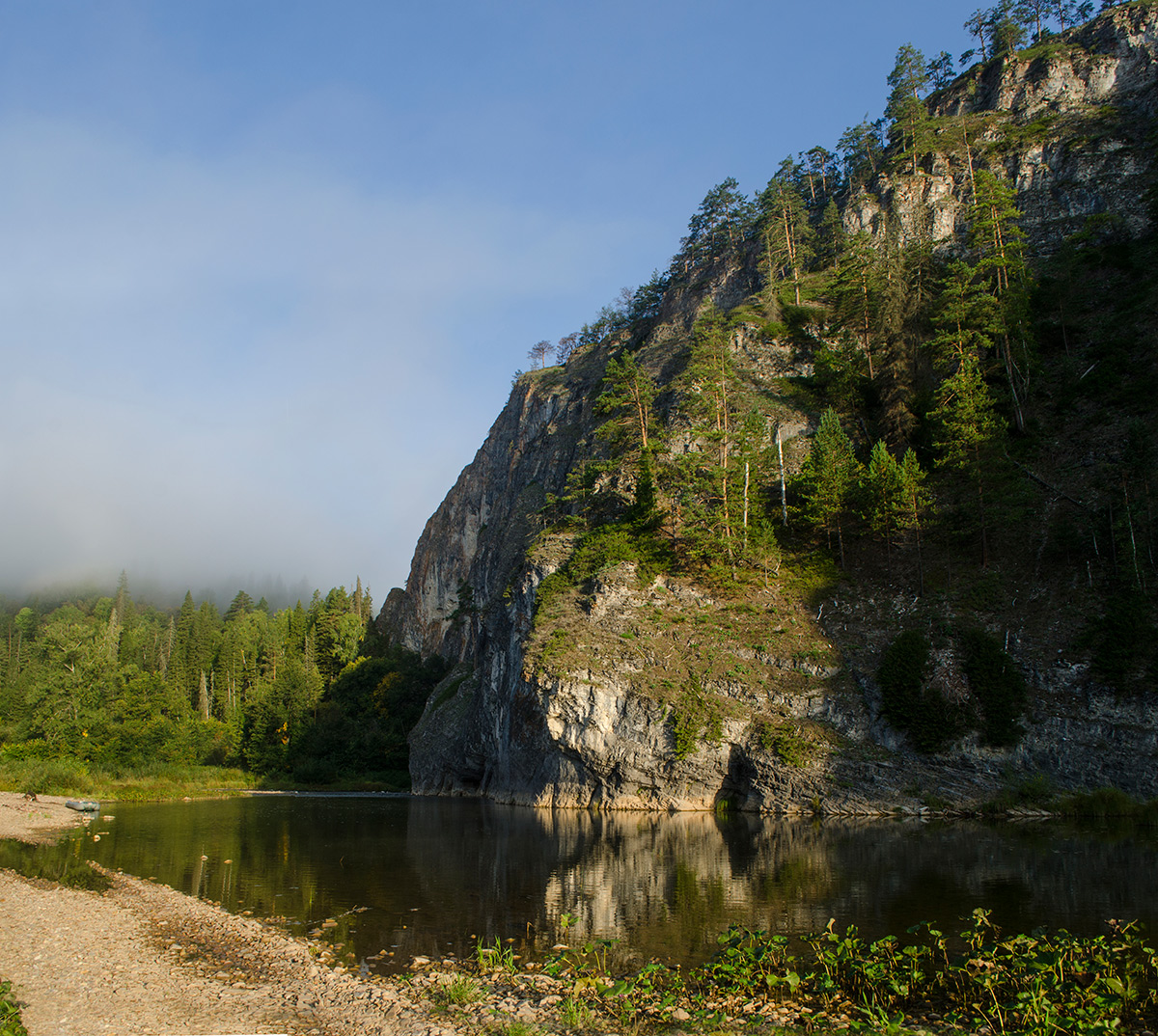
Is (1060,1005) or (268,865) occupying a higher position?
(1060,1005)

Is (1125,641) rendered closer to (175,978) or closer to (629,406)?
(175,978)

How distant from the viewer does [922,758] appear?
127 feet

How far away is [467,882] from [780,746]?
22.9 metres

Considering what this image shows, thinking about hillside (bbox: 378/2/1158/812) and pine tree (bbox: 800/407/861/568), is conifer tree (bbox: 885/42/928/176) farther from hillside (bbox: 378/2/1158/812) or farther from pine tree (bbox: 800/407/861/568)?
pine tree (bbox: 800/407/861/568)

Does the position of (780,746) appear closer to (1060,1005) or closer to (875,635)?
(875,635)

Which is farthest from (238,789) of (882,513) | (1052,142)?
(1052,142)

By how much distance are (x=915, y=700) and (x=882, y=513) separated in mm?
12875

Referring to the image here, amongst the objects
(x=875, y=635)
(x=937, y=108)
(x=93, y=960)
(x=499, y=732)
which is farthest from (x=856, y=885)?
(x=937, y=108)

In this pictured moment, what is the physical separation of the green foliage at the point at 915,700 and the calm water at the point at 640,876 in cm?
607

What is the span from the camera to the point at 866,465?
5666 centimetres

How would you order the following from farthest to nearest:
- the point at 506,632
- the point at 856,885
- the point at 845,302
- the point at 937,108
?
the point at 937,108
the point at 845,302
the point at 506,632
the point at 856,885

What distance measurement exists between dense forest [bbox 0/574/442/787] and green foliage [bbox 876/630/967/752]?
179 ft

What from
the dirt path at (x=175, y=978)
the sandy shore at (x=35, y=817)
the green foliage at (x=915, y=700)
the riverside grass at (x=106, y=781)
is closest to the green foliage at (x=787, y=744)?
the green foliage at (x=915, y=700)

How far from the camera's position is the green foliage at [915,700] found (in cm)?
3862
